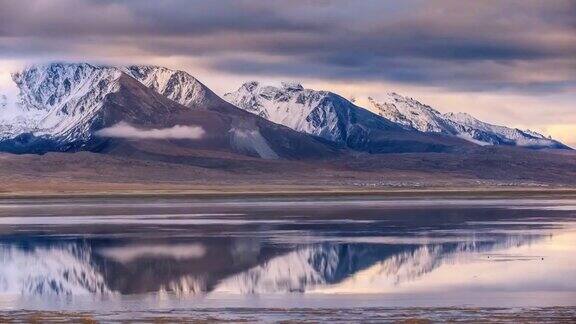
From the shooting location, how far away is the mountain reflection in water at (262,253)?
4191 cm

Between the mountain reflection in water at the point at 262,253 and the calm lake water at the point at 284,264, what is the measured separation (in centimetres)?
6

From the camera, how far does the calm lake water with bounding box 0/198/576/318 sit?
1449 inches

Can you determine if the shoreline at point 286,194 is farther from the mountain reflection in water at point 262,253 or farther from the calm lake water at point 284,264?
the mountain reflection in water at point 262,253

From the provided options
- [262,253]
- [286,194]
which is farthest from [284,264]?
[286,194]

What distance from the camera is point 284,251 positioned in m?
54.8

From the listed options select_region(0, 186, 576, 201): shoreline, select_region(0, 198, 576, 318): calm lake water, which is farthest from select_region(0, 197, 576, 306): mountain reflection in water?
select_region(0, 186, 576, 201): shoreline

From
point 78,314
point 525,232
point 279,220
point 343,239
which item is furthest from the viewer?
point 279,220

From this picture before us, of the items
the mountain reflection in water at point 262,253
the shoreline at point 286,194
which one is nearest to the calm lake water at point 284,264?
the mountain reflection in water at point 262,253

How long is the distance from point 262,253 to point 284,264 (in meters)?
5.19

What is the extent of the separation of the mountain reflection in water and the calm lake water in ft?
0.20

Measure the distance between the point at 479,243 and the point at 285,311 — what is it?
26.3 meters

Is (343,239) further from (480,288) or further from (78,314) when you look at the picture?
(78,314)

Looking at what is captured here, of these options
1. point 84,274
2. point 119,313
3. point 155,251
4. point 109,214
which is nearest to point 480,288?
point 119,313

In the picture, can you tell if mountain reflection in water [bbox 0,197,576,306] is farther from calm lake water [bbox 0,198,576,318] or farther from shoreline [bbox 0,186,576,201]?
shoreline [bbox 0,186,576,201]
